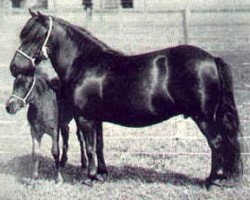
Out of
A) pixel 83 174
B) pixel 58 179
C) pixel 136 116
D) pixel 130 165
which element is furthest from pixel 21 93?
pixel 130 165

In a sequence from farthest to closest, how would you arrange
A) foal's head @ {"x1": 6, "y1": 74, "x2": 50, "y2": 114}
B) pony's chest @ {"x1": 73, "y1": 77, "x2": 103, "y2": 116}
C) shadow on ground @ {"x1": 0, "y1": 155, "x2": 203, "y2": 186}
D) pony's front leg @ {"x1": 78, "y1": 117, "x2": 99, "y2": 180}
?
shadow on ground @ {"x1": 0, "y1": 155, "x2": 203, "y2": 186} → foal's head @ {"x1": 6, "y1": 74, "x2": 50, "y2": 114} → pony's front leg @ {"x1": 78, "y1": 117, "x2": 99, "y2": 180} → pony's chest @ {"x1": 73, "y1": 77, "x2": 103, "y2": 116}

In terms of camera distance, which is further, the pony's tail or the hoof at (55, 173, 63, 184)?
the hoof at (55, 173, 63, 184)

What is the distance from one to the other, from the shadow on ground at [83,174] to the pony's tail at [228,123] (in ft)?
1.79

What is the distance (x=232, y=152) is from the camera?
22.4 ft

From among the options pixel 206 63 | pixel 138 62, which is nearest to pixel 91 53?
pixel 138 62

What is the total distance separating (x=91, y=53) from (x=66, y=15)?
1799 centimetres

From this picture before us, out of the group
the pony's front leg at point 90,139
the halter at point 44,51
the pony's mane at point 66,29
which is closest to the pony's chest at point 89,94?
the pony's front leg at point 90,139

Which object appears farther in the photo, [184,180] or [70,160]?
[70,160]

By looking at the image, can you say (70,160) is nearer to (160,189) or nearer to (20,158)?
(20,158)

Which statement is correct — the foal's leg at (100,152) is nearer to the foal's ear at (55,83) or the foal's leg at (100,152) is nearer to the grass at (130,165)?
the grass at (130,165)

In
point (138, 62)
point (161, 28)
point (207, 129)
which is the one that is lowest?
point (161, 28)

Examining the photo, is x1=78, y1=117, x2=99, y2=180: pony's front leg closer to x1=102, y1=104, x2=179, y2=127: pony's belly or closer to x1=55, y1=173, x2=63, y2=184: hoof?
x1=102, y1=104, x2=179, y2=127: pony's belly

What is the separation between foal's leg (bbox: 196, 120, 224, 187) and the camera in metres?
6.80

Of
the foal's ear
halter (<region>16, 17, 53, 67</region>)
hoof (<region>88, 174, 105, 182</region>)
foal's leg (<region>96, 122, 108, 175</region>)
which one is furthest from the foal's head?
hoof (<region>88, 174, 105, 182</region>)
